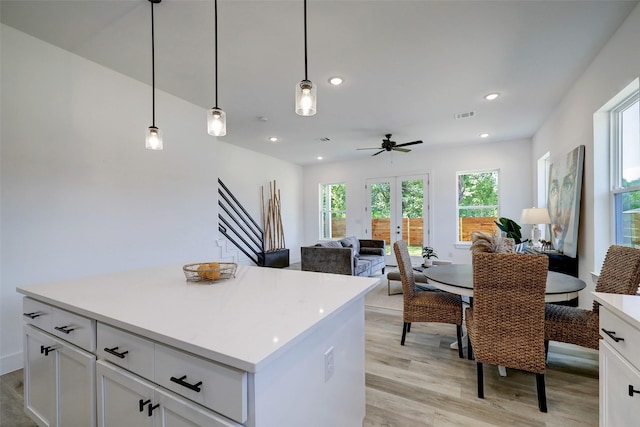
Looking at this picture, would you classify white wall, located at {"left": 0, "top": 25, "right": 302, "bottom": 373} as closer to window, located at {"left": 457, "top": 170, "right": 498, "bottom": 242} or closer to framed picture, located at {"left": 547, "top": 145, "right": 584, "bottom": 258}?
framed picture, located at {"left": 547, "top": 145, "right": 584, "bottom": 258}

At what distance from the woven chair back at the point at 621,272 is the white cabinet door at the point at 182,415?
2.26 m

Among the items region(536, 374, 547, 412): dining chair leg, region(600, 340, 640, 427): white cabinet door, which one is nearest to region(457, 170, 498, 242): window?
region(536, 374, 547, 412): dining chair leg

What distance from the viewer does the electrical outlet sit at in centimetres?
112

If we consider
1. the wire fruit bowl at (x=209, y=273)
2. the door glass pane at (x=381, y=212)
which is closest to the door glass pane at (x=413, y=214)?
the door glass pane at (x=381, y=212)

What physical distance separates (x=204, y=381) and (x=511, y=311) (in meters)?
1.83

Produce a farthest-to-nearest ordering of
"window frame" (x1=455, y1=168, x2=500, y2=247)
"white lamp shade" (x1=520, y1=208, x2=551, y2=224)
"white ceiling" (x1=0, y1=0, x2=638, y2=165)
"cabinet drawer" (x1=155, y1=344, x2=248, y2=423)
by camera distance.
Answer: "window frame" (x1=455, y1=168, x2=500, y2=247), "white lamp shade" (x1=520, y1=208, x2=551, y2=224), "white ceiling" (x1=0, y1=0, x2=638, y2=165), "cabinet drawer" (x1=155, y1=344, x2=248, y2=423)

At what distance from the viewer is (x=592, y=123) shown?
284 centimetres

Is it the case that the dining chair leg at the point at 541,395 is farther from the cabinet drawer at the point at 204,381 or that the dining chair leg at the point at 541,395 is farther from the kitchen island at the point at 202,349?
the cabinet drawer at the point at 204,381

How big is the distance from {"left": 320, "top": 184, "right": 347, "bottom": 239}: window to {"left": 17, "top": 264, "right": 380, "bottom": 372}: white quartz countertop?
6.05 m

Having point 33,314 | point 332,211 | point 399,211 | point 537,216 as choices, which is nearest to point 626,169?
point 537,216

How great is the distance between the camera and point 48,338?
4.49 ft

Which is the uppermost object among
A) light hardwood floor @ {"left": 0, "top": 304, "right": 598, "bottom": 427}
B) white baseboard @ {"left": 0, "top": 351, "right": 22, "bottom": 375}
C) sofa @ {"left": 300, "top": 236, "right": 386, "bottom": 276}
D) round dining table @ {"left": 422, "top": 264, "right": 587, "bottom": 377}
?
round dining table @ {"left": 422, "top": 264, "right": 587, "bottom": 377}

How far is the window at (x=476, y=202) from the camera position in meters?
6.09

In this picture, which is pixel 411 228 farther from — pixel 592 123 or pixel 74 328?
pixel 74 328
